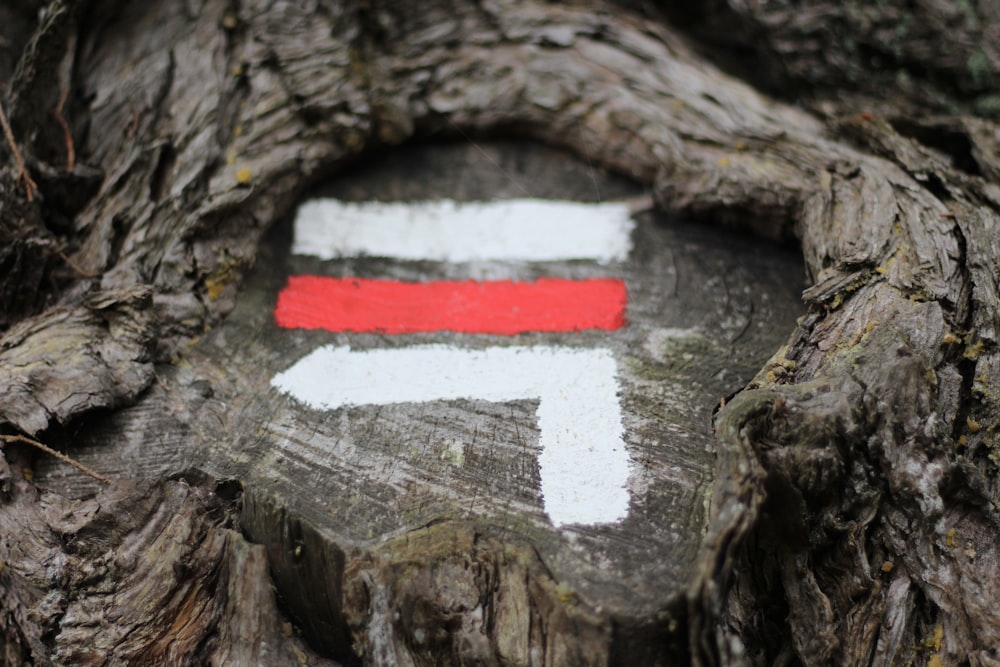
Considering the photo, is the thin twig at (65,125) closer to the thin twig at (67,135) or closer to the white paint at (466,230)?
the thin twig at (67,135)

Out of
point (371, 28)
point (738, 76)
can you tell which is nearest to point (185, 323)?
point (371, 28)

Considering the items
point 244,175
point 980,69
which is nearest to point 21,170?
point 244,175

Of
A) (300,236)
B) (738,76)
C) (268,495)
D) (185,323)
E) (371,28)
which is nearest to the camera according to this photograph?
(268,495)

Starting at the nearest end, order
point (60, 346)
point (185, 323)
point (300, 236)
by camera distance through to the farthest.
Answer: point (60, 346)
point (185, 323)
point (300, 236)

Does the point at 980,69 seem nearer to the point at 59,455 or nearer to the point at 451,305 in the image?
the point at 451,305

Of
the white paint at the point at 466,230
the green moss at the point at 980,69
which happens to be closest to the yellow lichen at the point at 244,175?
the white paint at the point at 466,230

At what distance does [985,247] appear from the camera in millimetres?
1521

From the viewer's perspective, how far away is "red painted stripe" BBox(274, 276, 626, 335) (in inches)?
67.2

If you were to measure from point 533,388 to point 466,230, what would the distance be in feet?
1.87

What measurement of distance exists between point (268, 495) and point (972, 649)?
1.22 metres

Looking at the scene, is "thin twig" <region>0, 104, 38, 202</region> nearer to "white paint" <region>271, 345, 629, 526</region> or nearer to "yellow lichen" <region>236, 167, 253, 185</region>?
"yellow lichen" <region>236, 167, 253, 185</region>

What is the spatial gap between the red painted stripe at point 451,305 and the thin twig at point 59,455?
48 centimetres

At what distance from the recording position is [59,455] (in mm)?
1419

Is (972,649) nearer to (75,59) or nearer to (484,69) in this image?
(484,69)
